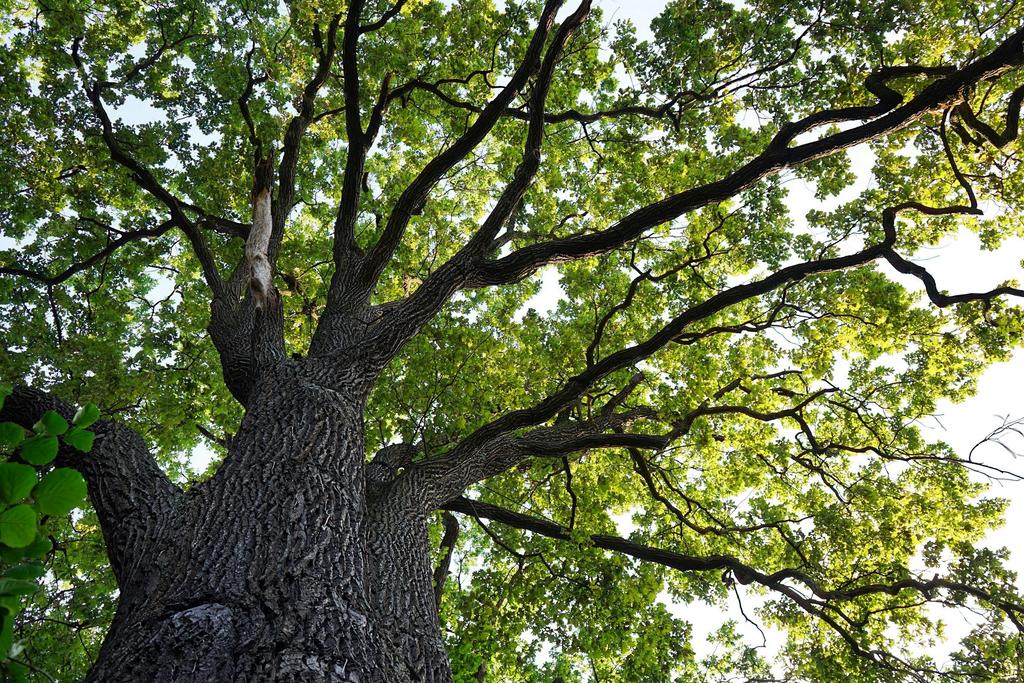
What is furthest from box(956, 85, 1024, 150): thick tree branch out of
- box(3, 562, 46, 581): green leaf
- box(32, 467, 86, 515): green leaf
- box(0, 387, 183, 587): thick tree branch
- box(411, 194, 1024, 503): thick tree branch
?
box(0, 387, 183, 587): thick tree branch

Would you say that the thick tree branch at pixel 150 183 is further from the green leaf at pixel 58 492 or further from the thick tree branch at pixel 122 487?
the green leaf at pixel 58 492

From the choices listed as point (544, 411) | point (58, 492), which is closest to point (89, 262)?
point (544, 411)

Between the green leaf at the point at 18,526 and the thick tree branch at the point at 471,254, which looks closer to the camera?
the green leaf at the point at 18,526

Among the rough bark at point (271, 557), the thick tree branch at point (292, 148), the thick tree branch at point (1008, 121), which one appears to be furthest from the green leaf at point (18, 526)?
the thick tree branch at point (1008, 121)

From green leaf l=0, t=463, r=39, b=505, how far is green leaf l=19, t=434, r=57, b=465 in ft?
0.49

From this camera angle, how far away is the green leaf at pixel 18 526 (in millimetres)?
1246

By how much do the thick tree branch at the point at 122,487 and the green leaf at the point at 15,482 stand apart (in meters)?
2.39

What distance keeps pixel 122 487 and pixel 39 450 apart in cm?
273

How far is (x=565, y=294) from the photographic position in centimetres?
938

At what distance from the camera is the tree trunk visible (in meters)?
2.57

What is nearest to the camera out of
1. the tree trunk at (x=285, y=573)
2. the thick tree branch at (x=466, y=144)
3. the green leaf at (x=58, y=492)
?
the green leaf at (x=58, y=492)

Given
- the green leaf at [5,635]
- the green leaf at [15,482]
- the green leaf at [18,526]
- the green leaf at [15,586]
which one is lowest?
the green leaf at [5,635]

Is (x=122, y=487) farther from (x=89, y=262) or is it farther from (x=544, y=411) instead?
(x=89, y=262)

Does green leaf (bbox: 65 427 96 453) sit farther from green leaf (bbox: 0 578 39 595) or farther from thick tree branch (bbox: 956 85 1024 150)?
thick tree branch (bbox: 956 85 1024 150)
